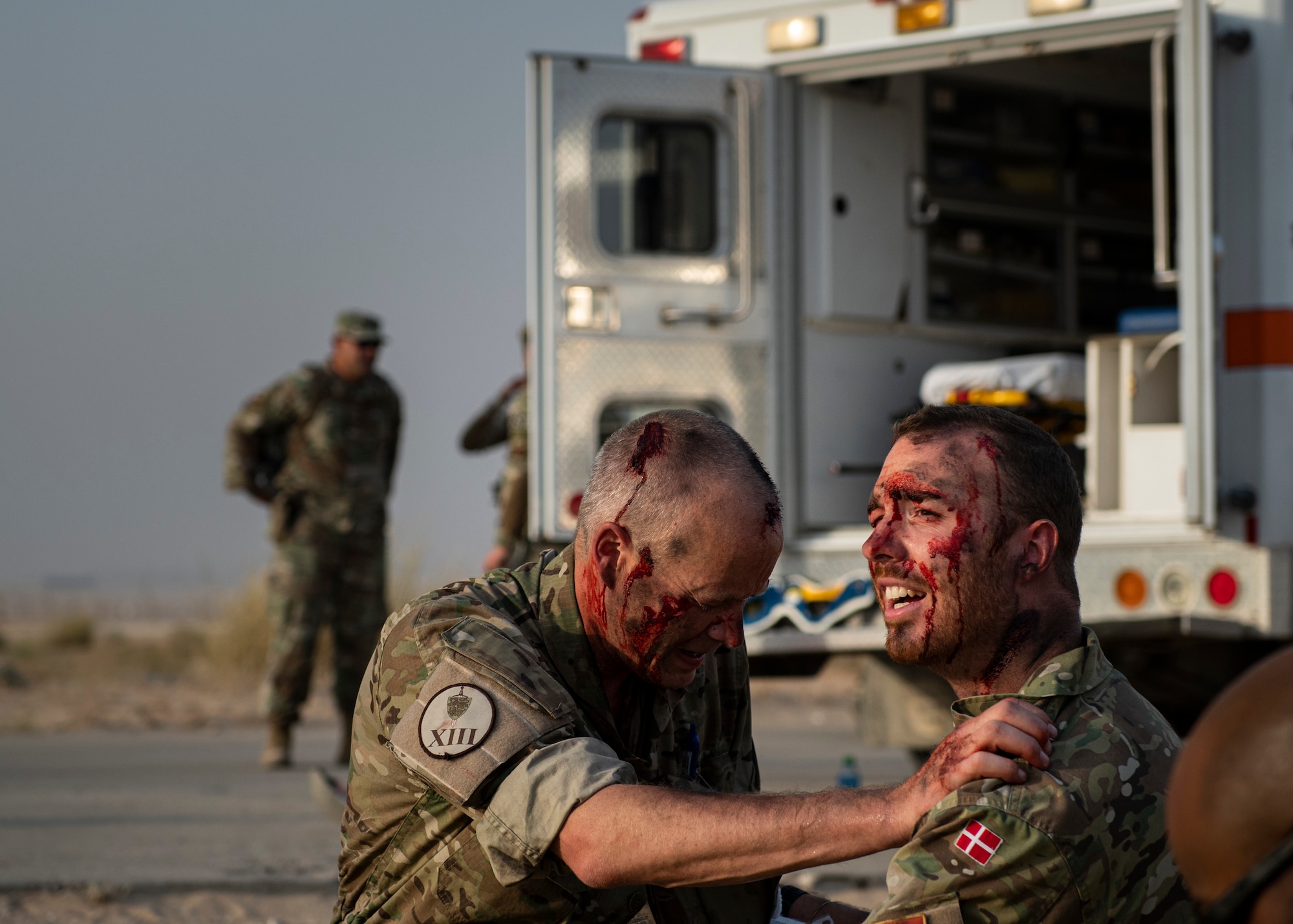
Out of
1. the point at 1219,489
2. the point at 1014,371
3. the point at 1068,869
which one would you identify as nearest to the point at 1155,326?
the point at 1014,371

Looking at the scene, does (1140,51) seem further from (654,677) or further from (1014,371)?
(654,677)

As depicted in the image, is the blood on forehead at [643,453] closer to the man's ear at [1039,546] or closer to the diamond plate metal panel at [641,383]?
the man's ear at [1039,546]

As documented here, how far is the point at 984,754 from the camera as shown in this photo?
1.73 metres

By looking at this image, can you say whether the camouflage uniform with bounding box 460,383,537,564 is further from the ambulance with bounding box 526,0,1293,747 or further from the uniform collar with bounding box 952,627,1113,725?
the uniform collar with bounding box 952,627,1113,725

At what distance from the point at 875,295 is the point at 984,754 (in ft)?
15.0

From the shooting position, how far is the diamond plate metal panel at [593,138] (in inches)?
211

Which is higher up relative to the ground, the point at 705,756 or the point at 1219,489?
the point at 1219,489

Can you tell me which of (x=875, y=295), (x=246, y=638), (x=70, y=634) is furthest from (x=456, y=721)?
(x=70, y=634)

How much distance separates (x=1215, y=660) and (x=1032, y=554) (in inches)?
145

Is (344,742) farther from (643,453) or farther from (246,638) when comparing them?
(246,638)

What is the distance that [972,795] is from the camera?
68.1 inches

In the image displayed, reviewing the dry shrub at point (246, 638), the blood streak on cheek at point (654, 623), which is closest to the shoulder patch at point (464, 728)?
the blood streak on cheek at point (654, 623)

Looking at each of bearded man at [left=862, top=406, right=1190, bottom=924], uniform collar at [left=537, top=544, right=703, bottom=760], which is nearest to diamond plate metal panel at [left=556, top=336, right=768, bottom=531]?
uniform collar at [left=537, top=544, right=703, bottom=760]

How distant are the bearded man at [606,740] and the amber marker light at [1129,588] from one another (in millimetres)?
2636
